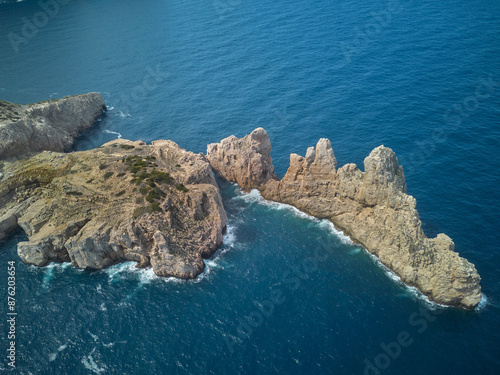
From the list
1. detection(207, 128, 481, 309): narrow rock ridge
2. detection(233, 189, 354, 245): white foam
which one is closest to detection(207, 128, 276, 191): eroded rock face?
detection(207, 128, 481, 309): narrow rock ridge

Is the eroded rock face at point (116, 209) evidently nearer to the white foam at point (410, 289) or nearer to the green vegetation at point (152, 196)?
the green vegetation at point (152, 196)

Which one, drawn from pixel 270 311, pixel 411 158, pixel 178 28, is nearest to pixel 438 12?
pixel 411 158

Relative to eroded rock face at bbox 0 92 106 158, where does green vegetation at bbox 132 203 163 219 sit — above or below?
below

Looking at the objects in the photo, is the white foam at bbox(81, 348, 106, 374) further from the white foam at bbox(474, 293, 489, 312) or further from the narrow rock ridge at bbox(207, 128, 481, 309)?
the white foam at bbox(474, 293, 489, 312)

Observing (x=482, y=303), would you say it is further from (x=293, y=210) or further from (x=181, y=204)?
(x=181, y=204)

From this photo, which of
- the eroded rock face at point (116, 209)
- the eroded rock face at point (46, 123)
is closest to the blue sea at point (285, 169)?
the eroded rock face at point (116, 209)

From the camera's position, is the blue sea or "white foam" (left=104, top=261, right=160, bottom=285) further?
"white foam" (left=104, top=261, right=160, bottom=285)
